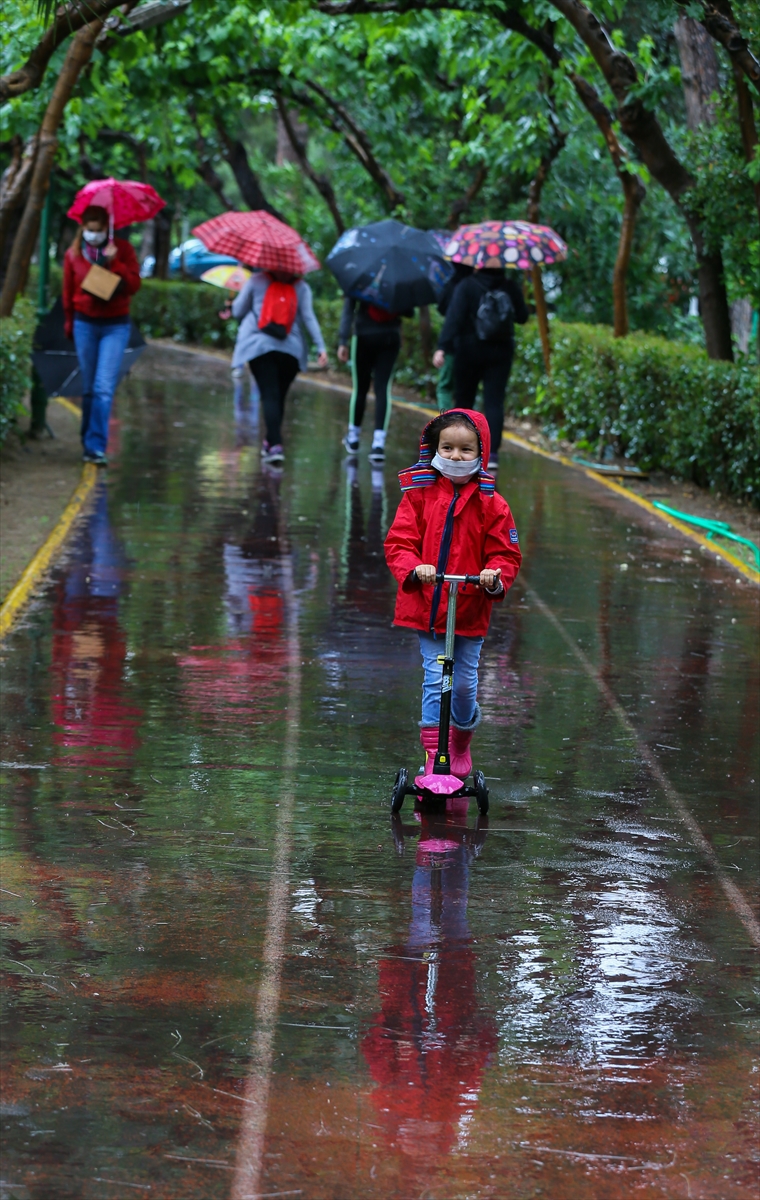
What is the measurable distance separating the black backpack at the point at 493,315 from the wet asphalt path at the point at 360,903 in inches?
169

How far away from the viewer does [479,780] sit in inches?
228

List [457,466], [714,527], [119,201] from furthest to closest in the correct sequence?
[119,201] < [714,527] < [457,466]

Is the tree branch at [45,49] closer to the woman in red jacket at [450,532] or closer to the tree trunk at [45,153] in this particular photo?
the tree trunk at [45,153]

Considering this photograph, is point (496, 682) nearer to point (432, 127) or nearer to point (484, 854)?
point (484, 854)

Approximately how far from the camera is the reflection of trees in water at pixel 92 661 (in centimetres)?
652

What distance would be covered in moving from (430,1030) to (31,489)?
29.4ft

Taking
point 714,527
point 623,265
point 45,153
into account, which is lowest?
point 714,527

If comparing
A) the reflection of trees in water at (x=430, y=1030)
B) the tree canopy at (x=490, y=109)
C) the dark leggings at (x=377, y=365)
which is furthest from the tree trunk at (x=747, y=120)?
the reflection of trees in water at (x=430, y=1030)

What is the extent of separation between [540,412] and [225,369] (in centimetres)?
882

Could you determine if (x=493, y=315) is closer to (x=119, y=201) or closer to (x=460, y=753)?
(x=119, y=201)

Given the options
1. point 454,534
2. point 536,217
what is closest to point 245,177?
point 536,217

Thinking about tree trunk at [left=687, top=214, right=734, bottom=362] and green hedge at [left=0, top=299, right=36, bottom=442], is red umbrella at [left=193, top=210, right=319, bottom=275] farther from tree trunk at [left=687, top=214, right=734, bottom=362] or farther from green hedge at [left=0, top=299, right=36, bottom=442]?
tree trunk at [left=687, top=214, right=734, bottom=362]

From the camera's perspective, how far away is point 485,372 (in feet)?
46.0

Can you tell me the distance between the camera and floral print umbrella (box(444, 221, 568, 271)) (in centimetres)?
1345
